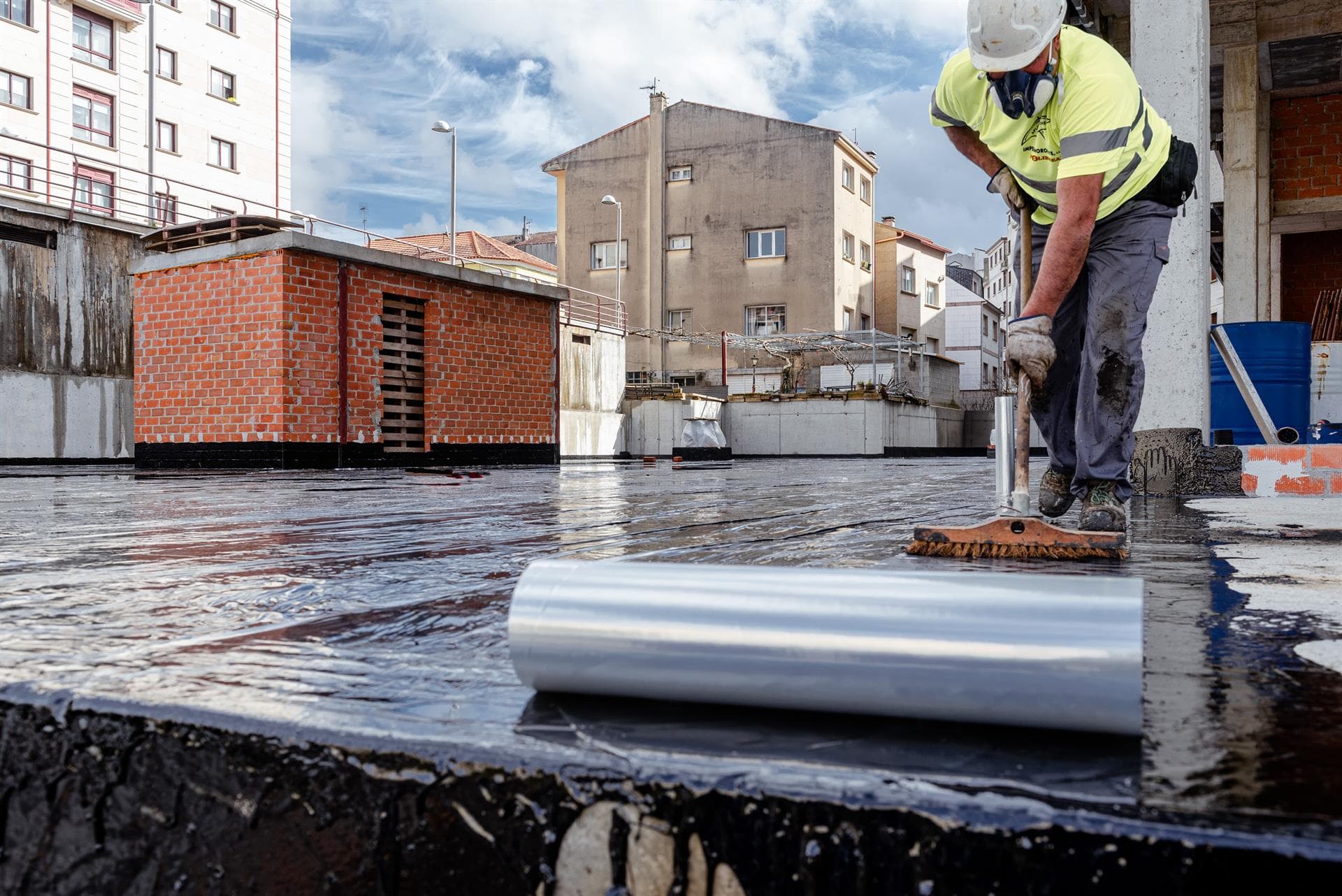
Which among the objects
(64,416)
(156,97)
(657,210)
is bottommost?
(64,416)

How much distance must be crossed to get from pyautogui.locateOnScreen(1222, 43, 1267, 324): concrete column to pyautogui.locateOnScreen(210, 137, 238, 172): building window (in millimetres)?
31314

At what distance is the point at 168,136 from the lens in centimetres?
3144

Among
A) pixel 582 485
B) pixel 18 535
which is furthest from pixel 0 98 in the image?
pixel 18 535

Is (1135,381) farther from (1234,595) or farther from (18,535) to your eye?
(18,535)

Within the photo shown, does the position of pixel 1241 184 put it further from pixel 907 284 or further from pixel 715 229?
pixel 907 284

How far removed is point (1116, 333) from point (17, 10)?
34311 millimetres

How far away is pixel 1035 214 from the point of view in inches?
134

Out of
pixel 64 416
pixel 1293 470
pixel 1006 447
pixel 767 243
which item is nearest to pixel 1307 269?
pixel 1293 470

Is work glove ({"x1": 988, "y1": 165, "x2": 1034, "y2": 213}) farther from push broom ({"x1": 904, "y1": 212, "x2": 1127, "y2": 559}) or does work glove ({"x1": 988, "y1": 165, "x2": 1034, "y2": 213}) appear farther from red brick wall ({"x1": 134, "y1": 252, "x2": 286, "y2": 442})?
red brick wall ({"x1": 134, "y1": 252, "x2": 286, "y2": 442})

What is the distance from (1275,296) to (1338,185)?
1728 mm

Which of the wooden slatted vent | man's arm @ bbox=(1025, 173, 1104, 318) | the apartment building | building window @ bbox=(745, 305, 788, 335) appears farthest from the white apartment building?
the apartment building

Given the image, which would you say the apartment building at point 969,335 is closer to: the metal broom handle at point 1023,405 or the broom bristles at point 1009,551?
the metal broom handle at point 1023,405

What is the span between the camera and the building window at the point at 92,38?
29453mm

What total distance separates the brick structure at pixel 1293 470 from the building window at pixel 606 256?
97.7 feet
